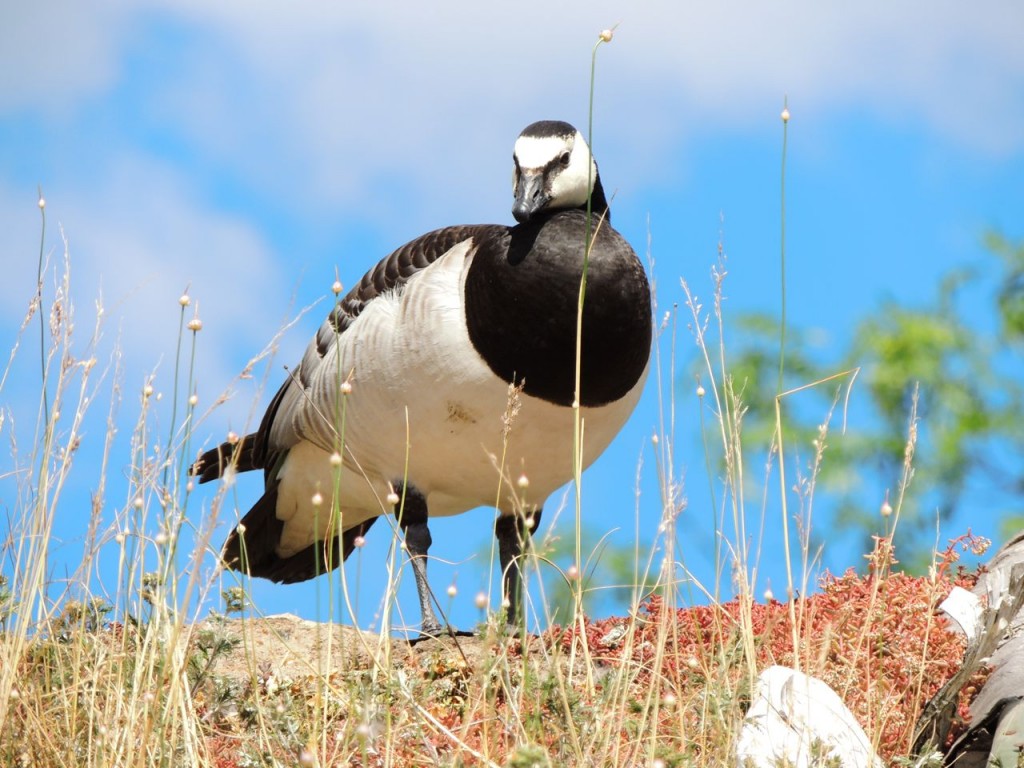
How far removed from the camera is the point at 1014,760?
3.84 m

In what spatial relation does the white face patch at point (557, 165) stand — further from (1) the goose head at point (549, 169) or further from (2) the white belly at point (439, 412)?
(2) the white belly at point (439, 412)

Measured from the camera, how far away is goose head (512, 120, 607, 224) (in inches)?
246

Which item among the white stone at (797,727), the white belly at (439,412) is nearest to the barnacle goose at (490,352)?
the white belly at (439,412)

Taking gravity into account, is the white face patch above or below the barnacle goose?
above

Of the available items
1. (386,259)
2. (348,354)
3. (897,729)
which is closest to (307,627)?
(348,354)

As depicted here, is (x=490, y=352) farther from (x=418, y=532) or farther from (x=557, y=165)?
(x=418, y=532)

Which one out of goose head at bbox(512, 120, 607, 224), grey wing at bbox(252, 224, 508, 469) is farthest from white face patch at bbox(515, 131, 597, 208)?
grey wing at bbox(252, 224, 508, 469)

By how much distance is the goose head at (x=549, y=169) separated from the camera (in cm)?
624

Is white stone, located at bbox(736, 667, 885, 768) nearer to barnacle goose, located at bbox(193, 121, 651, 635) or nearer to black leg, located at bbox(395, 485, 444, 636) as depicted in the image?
barnacle goose, located at bbox(193, 121, 651, 635)

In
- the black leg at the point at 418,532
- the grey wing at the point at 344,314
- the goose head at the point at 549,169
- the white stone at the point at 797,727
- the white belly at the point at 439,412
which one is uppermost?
the goose head at the point at 549,169

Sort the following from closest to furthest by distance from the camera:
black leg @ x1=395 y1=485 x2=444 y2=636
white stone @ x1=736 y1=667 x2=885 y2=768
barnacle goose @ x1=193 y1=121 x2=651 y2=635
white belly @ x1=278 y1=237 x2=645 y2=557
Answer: white stone @ x1=736 y1=667 x2=885 y2=768 → barnacle goose @ x1=193 y1=121 x2=651 y2=635 → white belly @ x1=278 y1=237 x2=645 y2=557 → black leg @ x1=395 y1=485 x2=444 y2=636

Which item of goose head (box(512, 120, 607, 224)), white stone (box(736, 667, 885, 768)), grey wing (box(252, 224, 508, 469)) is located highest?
goose head (box(512, 120, 607, 224))

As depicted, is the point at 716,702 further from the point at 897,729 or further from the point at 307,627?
the point at 307,627

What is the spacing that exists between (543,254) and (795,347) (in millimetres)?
12067
